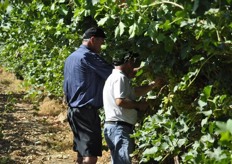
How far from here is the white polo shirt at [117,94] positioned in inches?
151

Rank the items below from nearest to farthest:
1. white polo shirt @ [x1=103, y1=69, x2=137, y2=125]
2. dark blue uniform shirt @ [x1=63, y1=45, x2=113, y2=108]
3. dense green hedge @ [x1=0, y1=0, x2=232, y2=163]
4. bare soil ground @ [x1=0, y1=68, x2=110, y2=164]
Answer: dense green hedge @ [x1=0, y1=0, x2=232, y2=163] < white polo shirt @ [x1=103, y1=69, x2=137, y2=125] < dark blue uniform shirt @ [x1=63, y1=45, x2=113, y2=108] < bare soil ground @ [x1=0, y1=68, x2=110, y2=164]

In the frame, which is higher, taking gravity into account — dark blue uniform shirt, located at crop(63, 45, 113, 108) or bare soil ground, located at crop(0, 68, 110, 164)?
dark blue uniform shirt, located at crop(63, 45, 113, 108)

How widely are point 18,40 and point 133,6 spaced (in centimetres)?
891

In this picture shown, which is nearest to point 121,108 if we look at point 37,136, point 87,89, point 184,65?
point 87,89

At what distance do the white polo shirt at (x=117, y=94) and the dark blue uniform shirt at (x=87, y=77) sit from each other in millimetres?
247

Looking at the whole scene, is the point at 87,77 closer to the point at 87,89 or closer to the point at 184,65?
the point at 87,89

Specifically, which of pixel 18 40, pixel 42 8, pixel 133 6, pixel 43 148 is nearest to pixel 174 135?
pixel 133 6

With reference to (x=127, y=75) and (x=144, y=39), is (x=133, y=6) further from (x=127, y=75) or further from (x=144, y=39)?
(x=127, y=75)

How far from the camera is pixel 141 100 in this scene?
4.34 metres

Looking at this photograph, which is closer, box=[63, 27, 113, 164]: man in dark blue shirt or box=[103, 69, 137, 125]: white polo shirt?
box=[103, 69, 137, 125]: white polo shirt

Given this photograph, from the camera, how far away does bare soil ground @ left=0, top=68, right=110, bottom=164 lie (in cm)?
714

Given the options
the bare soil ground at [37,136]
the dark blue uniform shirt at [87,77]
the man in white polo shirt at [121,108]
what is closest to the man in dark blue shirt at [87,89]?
the dark blue uniform shirt at [87,77]

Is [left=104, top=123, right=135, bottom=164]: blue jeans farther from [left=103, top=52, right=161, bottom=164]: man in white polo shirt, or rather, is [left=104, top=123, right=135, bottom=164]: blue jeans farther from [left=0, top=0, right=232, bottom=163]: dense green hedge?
[left=0, top=0, right=232, bottom=163]: dense green hedge

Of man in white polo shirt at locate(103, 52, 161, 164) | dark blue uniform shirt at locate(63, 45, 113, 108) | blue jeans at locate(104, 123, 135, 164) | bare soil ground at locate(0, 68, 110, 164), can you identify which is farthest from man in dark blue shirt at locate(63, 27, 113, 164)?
bare soil ground at locate(0, 68, 110, 164)
